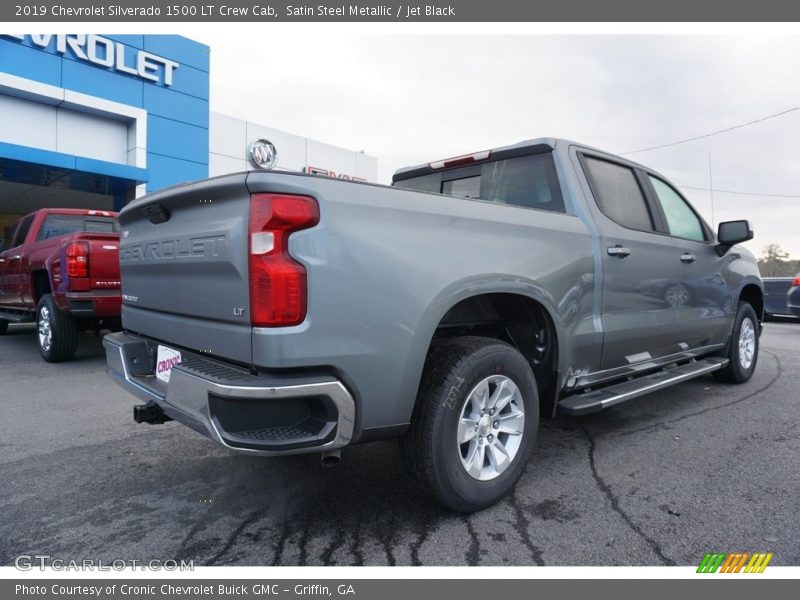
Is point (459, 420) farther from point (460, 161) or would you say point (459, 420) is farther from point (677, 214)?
point (677, 214)

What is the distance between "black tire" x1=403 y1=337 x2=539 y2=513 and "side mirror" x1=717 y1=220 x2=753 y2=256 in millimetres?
2900

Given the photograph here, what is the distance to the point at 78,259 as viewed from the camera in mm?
5719

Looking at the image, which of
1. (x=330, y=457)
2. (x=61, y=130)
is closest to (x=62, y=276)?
(x=330, y=457)

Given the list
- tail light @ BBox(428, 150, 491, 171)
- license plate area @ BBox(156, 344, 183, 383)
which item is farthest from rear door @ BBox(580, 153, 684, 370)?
license plate area @ BBox(156, 344, 183, 383)

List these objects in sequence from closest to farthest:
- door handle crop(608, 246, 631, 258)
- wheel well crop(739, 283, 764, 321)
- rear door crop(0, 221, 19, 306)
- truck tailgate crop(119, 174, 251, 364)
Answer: truck tailgate crop(119, 174, 251, 364) < door handle crop(608, 246, 631, 258) < wheel well crop(739, 283, 764, 321) < rear door crop(0, 221, 19, 306)

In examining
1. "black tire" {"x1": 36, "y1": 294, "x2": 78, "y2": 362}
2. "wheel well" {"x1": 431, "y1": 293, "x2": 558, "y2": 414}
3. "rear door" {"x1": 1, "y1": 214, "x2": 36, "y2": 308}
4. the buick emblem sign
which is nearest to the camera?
"wheel well" {"x1": 431, "y1": 293, "x2": 558, "y2": 414}

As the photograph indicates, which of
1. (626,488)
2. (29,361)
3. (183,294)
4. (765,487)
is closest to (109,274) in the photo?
(29,361)

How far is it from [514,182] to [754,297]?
362 cm

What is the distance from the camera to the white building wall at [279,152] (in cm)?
1783

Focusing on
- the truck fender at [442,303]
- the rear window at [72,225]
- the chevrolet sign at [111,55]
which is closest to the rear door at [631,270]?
the truck fender at [442,303]

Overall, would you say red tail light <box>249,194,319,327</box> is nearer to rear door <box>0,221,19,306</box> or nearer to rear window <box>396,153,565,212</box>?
rear window <box>396,153,565,212</box>

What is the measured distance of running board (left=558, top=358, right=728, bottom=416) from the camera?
3.04 metres

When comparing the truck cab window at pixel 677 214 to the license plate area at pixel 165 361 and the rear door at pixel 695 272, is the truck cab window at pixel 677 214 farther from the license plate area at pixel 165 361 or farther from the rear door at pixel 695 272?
the license plate area at pixel 165 361

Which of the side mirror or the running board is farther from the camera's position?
the side mirror
